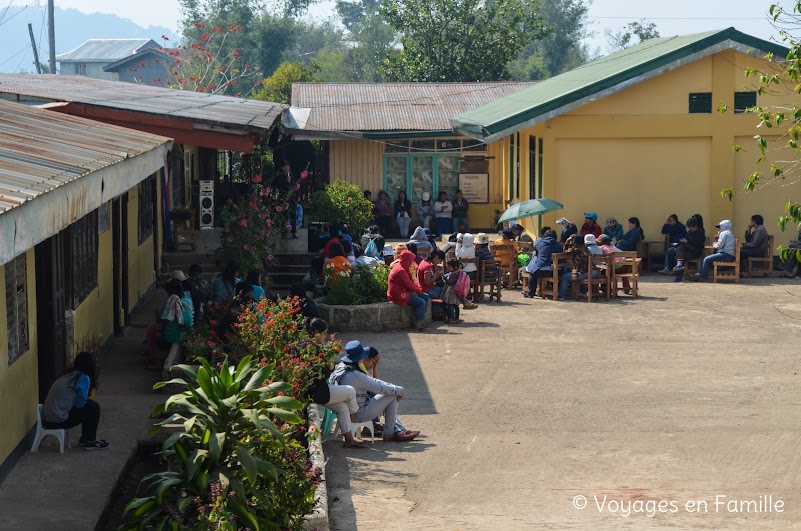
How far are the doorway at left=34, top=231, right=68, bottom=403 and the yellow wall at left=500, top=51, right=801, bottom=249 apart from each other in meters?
13.4

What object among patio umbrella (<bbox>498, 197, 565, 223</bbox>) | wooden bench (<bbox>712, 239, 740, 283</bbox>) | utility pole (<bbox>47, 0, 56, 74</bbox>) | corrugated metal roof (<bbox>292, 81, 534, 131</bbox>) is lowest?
wooden bench (<bbox>712, 239, 740, 283</bbox>)

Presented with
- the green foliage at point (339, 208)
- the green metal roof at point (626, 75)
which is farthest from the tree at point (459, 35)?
the green metal roof at point (626, 75)

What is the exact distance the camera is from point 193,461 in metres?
7.14

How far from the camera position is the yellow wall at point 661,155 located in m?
22.4

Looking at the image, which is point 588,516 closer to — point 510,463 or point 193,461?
point 510,463

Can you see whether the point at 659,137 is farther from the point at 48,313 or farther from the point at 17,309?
the point at 17,309

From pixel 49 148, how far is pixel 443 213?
2053 cm

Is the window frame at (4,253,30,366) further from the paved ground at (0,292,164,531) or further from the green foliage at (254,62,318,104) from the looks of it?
the green foliage at (254,62,318,104)

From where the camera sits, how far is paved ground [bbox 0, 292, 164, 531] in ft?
26.0

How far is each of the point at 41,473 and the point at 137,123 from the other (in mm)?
6575

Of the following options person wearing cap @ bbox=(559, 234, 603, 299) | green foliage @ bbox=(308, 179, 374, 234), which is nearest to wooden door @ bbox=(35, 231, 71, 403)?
person wearing cap @ bbox=(559, 234, 603, 299)

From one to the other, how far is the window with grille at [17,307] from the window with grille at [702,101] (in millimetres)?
15679

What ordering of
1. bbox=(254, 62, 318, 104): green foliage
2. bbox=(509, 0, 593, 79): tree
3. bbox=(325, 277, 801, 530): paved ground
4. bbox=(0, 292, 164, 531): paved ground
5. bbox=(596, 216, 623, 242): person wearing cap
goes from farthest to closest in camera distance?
1. bbox=(509, 0, 593, 79): tree
2. bbox=(254, 62, 318, 104): green foliage
3. bbox=(596, 216, 623, 242): person wearing cap
4. bbox=(325, 277, 801, 530): paved ground
5. bbox=(0, 292, 164, 531): paved ground

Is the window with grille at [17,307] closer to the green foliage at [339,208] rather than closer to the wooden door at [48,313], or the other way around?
the wooden door at [48,313]
